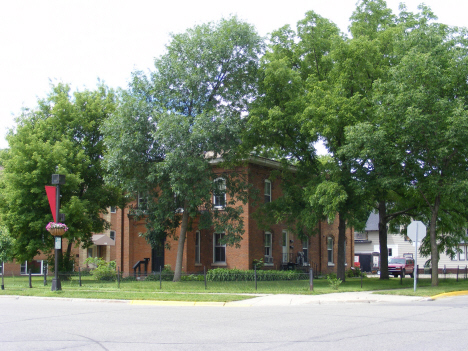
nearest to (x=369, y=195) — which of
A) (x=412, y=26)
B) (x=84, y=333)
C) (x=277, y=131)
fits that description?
(x=277, y=131)

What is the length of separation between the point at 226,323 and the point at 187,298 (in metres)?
6.66

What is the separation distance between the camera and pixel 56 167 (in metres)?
30.0

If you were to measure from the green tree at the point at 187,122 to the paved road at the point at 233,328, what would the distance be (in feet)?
36.2

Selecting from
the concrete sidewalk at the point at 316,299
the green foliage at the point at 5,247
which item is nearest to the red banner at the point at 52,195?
the green foliage at the point at 5,247

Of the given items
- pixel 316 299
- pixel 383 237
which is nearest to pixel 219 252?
pixel 383 237

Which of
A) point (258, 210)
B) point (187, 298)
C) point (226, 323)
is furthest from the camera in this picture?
point (258, 210)

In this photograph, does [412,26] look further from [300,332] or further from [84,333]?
[84,333]

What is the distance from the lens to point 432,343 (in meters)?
8.36

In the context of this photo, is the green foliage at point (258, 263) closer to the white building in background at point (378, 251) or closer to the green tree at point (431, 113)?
the green tree at point (431, 113)

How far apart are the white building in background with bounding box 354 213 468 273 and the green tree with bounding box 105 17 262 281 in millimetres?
28633

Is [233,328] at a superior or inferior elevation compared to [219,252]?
inferior

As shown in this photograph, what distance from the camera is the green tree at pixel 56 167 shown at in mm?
29578

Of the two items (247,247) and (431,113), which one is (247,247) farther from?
(431,113)

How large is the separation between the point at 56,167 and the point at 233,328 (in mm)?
22817
